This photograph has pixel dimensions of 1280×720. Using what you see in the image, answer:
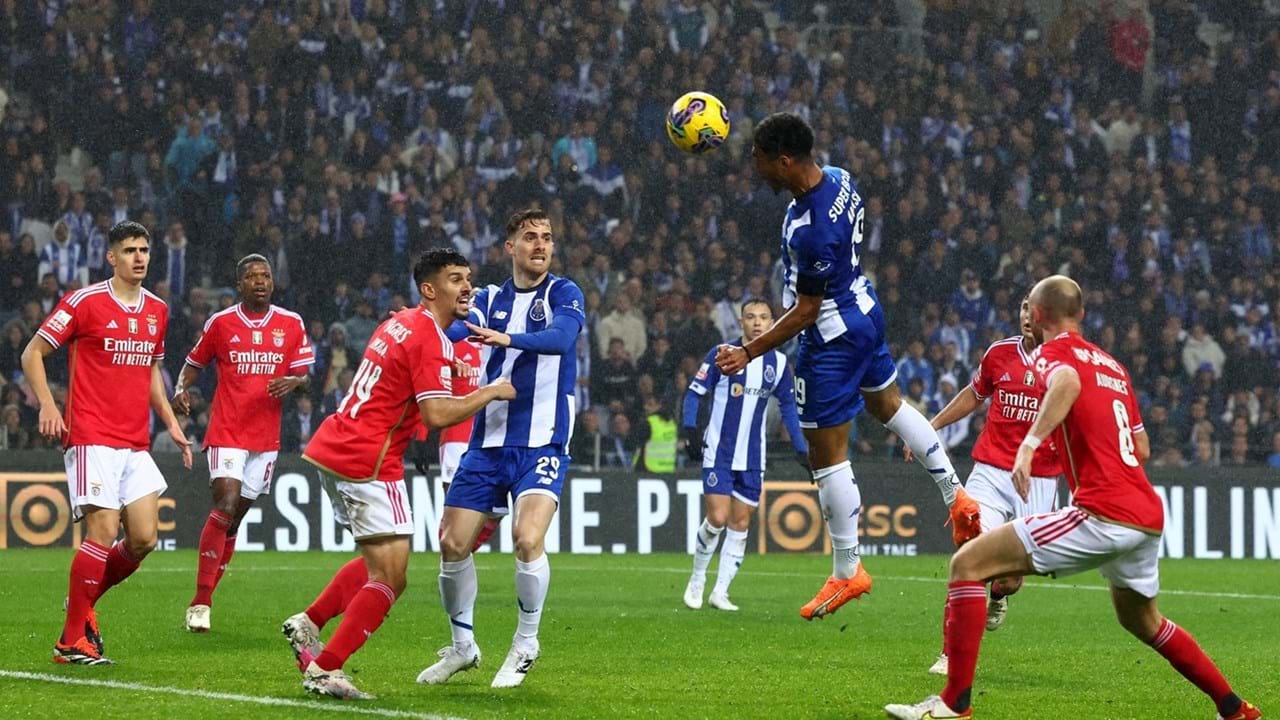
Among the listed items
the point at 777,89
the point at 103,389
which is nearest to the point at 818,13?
the point at 777,89

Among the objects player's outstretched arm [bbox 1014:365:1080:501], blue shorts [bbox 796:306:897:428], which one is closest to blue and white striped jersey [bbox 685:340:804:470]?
blue shorts [bbox 796:306:897:428]

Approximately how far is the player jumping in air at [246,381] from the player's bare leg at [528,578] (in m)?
4.19

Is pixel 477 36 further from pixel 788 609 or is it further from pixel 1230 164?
pixel 788 609

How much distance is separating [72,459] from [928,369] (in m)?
14.6

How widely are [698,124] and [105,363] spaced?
374cm

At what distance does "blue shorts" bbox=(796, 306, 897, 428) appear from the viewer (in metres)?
9.07

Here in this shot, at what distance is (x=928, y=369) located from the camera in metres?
22.7

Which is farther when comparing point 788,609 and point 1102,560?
point 788,609

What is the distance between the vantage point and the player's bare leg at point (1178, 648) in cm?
756

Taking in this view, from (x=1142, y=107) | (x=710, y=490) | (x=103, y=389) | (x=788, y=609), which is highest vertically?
(x=1142, y=107)

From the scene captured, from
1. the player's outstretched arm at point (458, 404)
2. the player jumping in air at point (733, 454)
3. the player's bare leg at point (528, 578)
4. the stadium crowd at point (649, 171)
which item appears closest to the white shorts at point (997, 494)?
the player jumping in air at point (733, 454)

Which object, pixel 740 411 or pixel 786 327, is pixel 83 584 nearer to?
pixel 786 327

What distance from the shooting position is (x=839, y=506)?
30.7ft

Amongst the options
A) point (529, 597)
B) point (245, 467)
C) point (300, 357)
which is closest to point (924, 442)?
point (529, 597)
